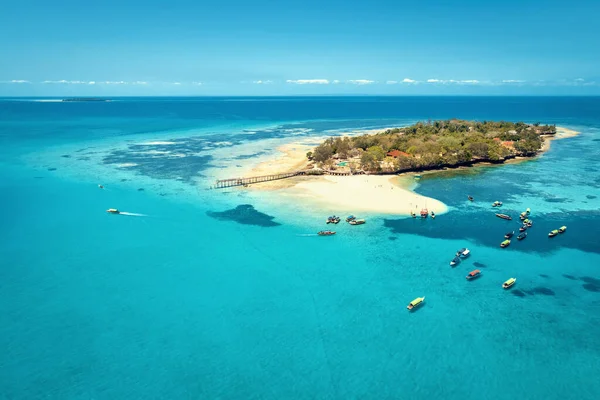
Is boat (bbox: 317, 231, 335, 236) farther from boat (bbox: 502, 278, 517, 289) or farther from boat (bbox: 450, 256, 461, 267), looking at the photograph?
boat (bbox: 502, 278, 517, 289)

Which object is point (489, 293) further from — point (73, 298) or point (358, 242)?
point (73, 298)

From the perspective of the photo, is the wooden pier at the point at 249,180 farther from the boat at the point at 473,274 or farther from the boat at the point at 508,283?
the boat at the point at 508,283

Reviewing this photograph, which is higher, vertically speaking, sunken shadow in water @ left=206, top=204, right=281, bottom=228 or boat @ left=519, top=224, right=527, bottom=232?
sunken shadow in water @ left=206, top=204, right=281, bottom=228

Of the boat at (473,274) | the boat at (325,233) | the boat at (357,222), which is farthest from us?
the boat at (357,222)

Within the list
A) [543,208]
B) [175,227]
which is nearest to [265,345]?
[175,227]

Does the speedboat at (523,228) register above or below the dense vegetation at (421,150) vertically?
below

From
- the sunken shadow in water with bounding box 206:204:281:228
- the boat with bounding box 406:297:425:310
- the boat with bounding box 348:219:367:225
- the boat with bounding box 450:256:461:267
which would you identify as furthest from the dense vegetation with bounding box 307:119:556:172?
the boat with bounding box 406:297:425:310

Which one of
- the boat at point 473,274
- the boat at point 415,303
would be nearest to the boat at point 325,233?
the boat at point 415,303
